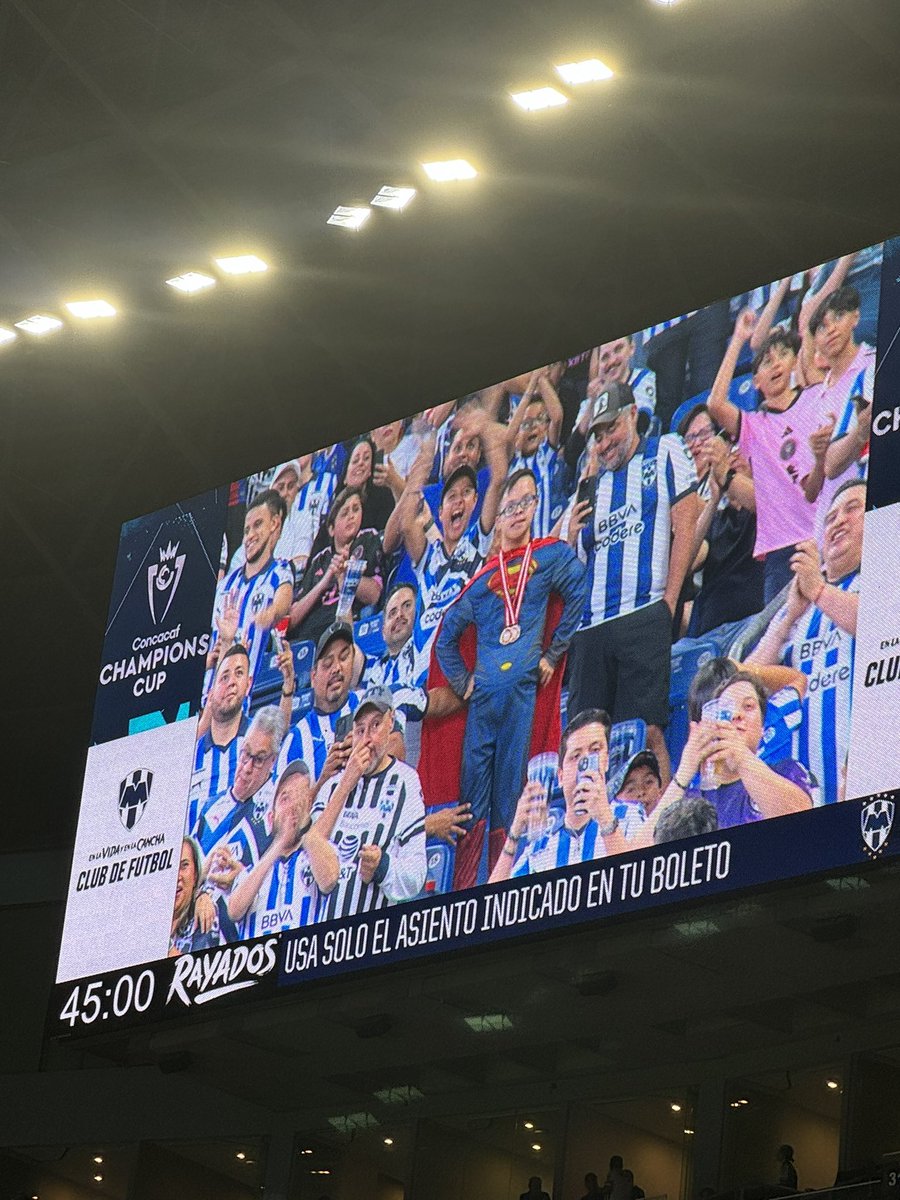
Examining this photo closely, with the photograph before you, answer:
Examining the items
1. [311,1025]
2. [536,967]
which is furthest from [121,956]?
[536,967]

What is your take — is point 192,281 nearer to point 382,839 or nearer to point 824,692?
point 382,839

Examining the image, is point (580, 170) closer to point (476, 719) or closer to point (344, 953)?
point (476, 719)

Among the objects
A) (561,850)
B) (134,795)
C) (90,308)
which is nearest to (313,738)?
(134,795)

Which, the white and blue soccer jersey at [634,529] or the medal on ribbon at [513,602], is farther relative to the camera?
the medal on ribbon at [513,602]

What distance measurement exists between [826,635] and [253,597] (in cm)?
411

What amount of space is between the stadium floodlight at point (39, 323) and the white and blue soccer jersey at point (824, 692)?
7053mm

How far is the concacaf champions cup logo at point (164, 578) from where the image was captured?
13609 millimetres

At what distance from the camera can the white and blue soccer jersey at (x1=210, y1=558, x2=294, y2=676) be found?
512 inches

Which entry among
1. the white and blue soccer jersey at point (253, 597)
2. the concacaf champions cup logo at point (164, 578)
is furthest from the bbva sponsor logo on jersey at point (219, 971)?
the concacaf champions cup logo at point (164, 578)

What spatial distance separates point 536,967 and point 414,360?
18.3 feet

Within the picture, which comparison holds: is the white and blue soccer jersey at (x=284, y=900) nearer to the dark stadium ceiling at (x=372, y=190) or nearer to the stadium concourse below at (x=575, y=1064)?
the stadium concourse below at (x=575, y=1064)

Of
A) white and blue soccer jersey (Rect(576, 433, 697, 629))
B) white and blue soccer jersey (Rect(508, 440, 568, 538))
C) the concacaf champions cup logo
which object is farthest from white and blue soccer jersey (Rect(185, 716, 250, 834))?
white and blue soccer jersey (Rect(576, 433, 697, 629))

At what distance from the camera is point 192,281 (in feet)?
49.1

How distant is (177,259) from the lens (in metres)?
15.0
